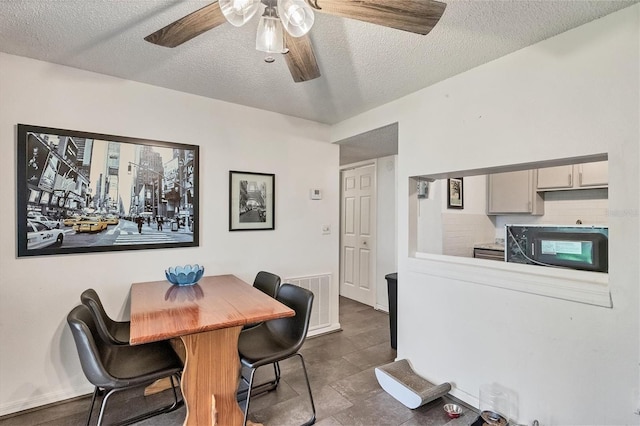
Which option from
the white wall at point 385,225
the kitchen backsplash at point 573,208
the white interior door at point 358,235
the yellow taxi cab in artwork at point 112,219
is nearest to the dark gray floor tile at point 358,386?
the white wall at point 385,225

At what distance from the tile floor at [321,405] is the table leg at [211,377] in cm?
39

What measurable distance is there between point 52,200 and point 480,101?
10.0ft

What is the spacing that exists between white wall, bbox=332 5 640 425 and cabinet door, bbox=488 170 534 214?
5.56ft

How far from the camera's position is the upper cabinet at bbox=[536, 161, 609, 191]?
3129 millimetres

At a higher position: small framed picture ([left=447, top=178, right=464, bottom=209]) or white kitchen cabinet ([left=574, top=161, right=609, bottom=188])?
white kitchen cabinet ([left=574, top=161, right=609, bottom=188])

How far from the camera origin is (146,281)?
2.51m

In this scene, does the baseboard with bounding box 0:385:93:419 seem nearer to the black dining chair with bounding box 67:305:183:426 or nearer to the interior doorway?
the black dining chair with bounding box 67:305:183:426

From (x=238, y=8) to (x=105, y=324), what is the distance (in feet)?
6.65

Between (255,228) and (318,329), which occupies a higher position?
(255,228)

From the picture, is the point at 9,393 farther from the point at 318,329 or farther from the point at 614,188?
the point at 614,188

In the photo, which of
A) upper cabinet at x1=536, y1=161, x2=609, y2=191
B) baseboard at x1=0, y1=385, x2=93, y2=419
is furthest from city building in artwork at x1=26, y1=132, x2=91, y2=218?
upper cabinet at x1=536, y1=161, x2=609, y2=191

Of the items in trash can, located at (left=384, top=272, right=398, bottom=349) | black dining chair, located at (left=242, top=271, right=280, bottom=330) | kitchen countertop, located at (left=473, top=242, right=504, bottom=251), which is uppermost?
kitchen countertop, located at (left=473, top=242, right=504, bottom=251)

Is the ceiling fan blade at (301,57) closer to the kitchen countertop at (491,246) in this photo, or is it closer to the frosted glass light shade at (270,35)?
the frosted glass light shade at (270,35)

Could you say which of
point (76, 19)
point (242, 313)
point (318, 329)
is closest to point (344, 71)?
→ point (76, 19)
